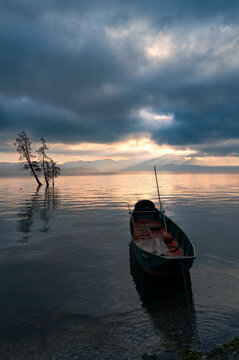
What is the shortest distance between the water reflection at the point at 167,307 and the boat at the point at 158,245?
0.59m

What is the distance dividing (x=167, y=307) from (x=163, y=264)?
164 cm

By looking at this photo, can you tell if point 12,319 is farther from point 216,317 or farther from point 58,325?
point 216,317

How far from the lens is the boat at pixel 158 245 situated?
9859 millimetres

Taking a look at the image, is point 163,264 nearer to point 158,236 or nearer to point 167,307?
point 167,307

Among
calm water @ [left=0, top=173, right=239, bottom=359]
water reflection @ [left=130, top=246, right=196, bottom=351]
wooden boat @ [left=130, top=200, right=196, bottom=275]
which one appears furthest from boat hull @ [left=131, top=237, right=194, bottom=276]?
calm water @ [left=0, top=173, right=239, bottom=359]

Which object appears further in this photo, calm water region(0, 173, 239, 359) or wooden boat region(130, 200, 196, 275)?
wooden boat region(130, 200, 196, 275)

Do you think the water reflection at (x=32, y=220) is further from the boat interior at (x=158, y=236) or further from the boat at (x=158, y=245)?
the boat at (x=158, y=245)

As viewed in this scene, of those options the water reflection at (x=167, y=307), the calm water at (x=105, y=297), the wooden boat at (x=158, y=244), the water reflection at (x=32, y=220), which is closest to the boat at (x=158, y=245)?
the wooden boat at (x=158, y=244)

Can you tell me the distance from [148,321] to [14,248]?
37.8 feet

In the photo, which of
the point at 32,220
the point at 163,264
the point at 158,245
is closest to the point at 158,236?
the point at 158,245

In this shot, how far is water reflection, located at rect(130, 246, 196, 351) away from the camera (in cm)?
714

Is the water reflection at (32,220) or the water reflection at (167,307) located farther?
the water reflection at (32,220)

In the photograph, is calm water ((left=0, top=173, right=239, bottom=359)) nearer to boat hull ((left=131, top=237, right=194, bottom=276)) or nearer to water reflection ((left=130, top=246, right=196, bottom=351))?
water reflection ((left=130, top=246, right=196, bottom=351))

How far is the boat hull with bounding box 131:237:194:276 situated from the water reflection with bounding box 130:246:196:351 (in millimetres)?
650
